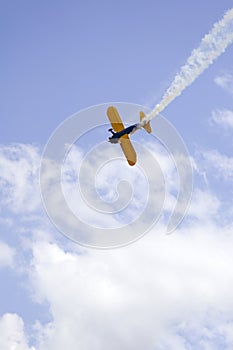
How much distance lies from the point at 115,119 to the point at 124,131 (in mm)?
3182

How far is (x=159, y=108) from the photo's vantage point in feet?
112

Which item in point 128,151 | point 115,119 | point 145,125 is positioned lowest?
point 145,125

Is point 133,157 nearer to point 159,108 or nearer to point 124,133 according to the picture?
point 124,133

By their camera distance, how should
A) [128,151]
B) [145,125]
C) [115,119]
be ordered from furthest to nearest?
1. [128,151]
2. [115,119]
3. [145,125]

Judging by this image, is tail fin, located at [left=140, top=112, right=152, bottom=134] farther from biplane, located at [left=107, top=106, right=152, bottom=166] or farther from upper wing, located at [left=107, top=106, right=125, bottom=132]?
upper wing, located at [left=107, top=106, right=125, bottom=132]

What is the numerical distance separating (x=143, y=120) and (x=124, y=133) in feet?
9.27

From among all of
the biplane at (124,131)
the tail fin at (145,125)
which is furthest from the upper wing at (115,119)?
the tail fin at (145,125)

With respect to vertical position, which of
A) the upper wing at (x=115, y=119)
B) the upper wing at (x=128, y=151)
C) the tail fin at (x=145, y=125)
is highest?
the upper wing at (x=115, y=119)

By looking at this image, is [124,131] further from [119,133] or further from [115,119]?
[115,119]

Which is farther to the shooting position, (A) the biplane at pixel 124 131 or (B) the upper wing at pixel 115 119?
(B) the upper wing at pixel 115 119

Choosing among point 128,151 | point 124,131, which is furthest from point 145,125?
point 128,151

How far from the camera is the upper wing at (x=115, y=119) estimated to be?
149ft

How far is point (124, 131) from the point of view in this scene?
143 feet

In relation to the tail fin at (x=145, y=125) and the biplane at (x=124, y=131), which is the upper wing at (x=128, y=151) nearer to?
the biplane at (x=124, y=131)
